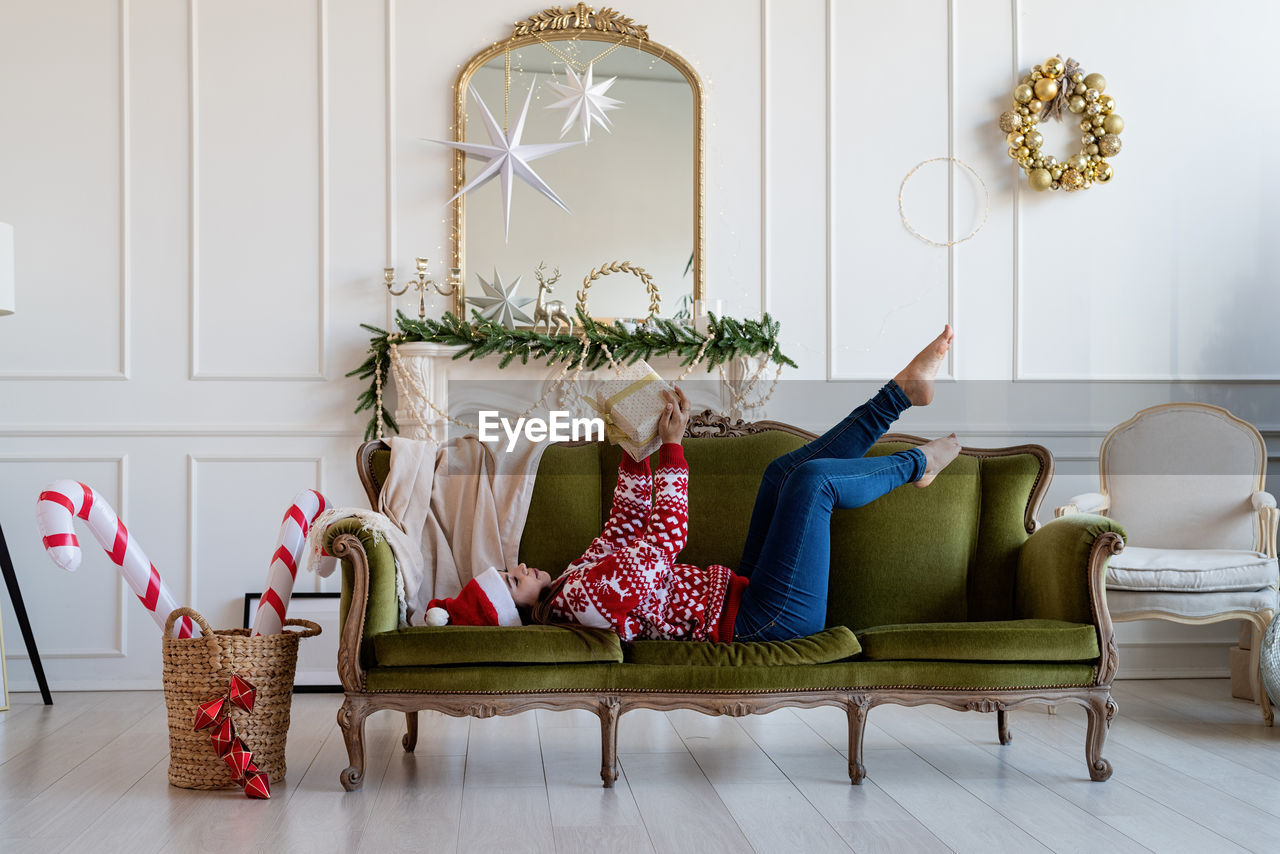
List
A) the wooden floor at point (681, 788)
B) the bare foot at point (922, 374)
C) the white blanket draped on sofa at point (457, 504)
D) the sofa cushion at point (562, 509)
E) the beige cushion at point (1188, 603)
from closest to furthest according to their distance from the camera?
the wooden floor at point (681, 788) < the bare foot at point (922, 374) < the white blanket draped on sofa at point (457, 504) < the sofa cushion at point (562, 509) < the beige cushion at point (1188, 603)

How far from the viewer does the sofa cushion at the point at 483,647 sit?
2.49 m

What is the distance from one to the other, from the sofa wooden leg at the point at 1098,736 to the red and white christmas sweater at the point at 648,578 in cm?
92

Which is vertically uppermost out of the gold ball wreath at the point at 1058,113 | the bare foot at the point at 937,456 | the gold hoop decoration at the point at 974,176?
the gold ball wreath at the point at 1058,113

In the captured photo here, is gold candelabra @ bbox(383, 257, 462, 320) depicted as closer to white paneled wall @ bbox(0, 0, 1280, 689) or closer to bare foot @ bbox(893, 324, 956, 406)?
white paneled wall @ bbox(0, 0, 1280, 689)

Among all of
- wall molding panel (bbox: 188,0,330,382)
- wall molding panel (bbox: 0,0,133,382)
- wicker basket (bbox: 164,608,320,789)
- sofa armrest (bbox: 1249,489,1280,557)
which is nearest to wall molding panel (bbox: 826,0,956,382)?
sofa armrest (bbox: 1249,489,1280,557)

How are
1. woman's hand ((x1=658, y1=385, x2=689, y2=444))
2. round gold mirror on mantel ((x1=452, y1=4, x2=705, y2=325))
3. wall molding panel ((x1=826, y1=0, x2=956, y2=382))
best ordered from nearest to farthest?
woman's hand ((x1=658, y1=385, x2=689, y2=444)) < round gold mirror on mantel ((x1=452, y1=4, x2=705, y2=325)) < wall molding panel ((x1=826, y1=0, x2=956, y2=382))

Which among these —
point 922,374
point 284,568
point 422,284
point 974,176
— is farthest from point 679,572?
point 974,176

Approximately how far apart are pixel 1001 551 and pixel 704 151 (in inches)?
78.0

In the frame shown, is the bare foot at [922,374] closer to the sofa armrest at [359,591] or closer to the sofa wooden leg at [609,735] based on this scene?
the sofa wooden leg at [609,735]

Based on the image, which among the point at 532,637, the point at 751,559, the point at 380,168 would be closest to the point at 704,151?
the point at 380,168

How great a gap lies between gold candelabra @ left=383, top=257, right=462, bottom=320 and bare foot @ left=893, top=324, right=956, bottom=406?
1885 millimetres

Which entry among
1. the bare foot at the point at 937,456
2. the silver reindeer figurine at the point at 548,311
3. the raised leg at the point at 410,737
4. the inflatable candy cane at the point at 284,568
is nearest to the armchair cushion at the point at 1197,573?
the bare foot at the point at 937,456

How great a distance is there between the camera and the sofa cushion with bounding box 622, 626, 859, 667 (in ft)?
8.34

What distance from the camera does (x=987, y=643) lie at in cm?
255
